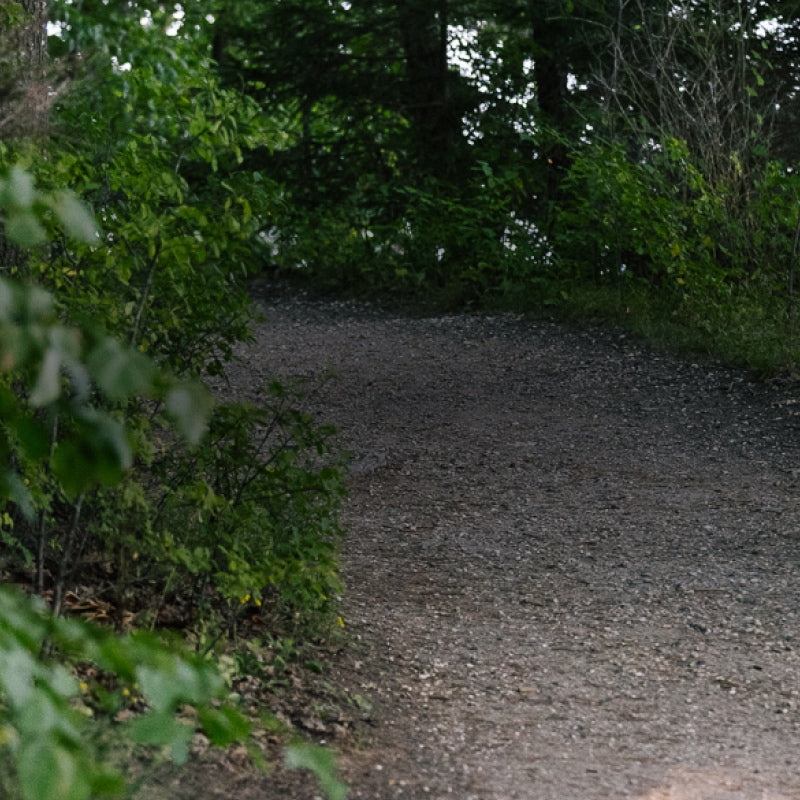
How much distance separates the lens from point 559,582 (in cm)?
497

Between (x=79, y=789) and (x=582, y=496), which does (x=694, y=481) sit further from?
(x=79, y=789)

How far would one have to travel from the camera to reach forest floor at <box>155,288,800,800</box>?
130 inches

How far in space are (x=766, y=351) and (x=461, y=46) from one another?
5762 millimetres

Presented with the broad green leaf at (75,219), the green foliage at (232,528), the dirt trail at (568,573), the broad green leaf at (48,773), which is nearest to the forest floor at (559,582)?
the dirt trail at (568,573)

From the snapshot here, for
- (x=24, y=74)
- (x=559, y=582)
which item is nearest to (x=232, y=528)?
(x=24, y=74)

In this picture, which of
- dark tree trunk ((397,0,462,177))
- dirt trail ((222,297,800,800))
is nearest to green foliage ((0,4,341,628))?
dirt trail ((222,297,800,800))

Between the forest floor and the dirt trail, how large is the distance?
0.01 metres

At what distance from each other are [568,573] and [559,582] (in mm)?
130

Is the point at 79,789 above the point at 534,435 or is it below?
above

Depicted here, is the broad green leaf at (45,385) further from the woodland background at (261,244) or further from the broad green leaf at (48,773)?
the broad green leaf at (48,773)

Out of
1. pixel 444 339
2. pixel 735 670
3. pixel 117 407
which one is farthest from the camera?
pixel 444 339

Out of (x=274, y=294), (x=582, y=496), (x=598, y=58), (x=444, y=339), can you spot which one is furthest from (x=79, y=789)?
(x=274, y=294)

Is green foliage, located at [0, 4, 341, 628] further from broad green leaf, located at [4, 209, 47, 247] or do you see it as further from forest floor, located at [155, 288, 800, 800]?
broad green leaf, located at [4, 209, 47, 247]

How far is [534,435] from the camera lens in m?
7.40
